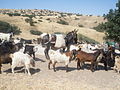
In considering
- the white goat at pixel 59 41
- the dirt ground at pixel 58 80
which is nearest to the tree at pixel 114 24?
the white goat at pixel 59 41

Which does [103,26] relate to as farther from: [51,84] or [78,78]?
[51,84]

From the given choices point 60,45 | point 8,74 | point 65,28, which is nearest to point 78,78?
point 8,74

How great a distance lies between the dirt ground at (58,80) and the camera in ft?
31.1

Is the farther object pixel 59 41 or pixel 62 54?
pixel 59 41

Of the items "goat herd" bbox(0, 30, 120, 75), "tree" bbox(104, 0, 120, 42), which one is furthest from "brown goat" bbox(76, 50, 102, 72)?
"tree" bbox(104, 0, 120, 42)

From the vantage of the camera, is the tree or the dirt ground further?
the tree

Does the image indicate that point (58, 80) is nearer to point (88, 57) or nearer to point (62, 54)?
point (62, 54)

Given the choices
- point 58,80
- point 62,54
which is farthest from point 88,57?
point 58,80

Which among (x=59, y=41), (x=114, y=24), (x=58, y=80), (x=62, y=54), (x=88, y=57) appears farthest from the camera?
(x=114, y=24)

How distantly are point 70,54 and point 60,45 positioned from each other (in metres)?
3.19

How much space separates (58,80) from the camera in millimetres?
10383

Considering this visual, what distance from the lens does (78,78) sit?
10961 mm

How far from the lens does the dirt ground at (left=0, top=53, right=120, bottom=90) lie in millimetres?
9484

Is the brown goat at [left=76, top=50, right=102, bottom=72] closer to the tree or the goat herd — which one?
the goat herd
